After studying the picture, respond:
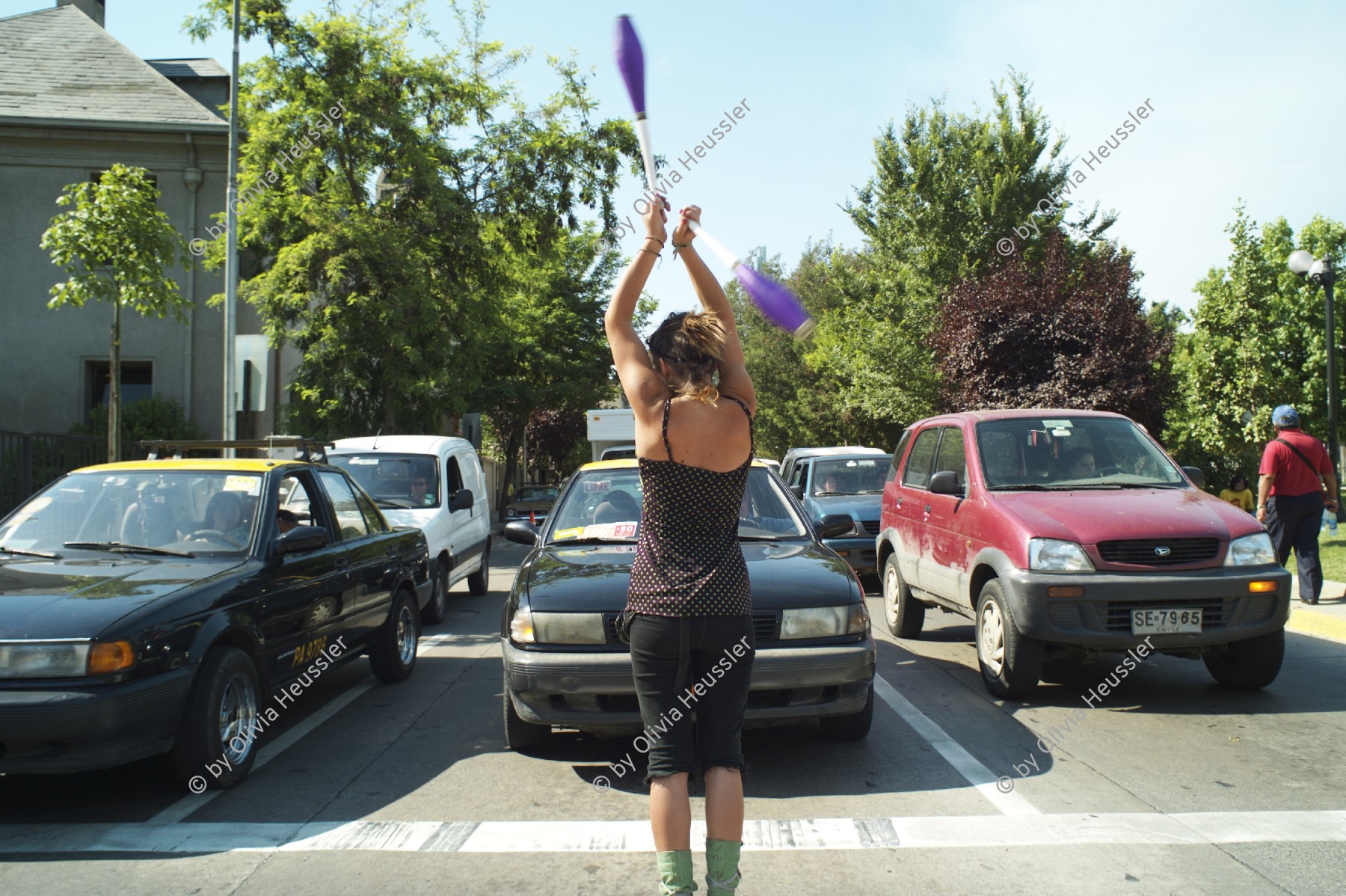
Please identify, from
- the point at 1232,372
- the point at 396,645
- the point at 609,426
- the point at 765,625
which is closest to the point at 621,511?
the point at 765,625

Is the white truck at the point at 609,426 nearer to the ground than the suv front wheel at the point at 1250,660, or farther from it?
farther from it

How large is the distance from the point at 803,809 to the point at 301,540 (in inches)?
121

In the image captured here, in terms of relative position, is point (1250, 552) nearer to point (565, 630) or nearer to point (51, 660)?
point (565, 630)

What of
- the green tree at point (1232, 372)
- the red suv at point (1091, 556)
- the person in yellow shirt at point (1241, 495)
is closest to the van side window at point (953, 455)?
the red suv at point (1091, 556)

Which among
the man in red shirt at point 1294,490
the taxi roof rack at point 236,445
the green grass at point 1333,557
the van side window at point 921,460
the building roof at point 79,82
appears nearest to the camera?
the taxi roof rack at point 236,445

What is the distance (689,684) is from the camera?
9.91ft

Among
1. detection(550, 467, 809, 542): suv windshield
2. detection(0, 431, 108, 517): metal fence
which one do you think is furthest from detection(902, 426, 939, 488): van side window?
detection(0, 431, 108, 517): metal fence

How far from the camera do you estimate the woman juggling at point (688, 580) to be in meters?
3.00

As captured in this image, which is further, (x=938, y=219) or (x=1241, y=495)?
(x=938, y=219)

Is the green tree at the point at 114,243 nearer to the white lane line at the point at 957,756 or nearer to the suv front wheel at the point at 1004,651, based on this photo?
the white lane line at the point at 957,756

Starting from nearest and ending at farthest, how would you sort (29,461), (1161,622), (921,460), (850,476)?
(1161,622) < (921,460) < (29,461) < (850,476)

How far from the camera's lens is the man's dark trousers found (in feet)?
30.7

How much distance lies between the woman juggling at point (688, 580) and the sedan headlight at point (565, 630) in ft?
5.73

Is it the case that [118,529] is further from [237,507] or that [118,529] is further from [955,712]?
[955,712]
